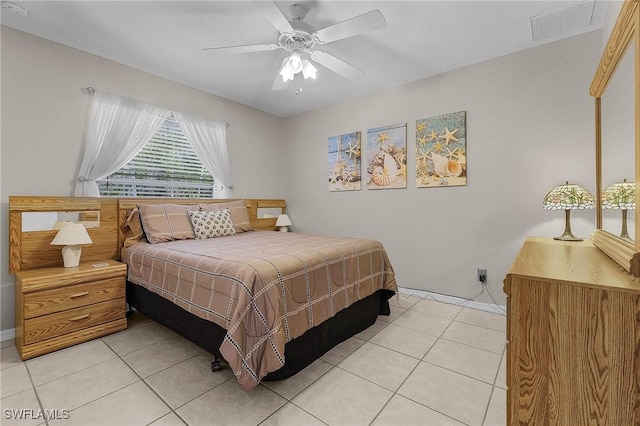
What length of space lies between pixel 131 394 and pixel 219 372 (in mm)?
480

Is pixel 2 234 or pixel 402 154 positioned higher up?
pixel 402 154

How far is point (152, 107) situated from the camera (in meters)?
3.17

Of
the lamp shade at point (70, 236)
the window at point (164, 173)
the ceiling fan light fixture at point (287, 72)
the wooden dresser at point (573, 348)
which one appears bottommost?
the wooden dresser at point (573, 348)

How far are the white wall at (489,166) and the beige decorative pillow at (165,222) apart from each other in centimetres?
208

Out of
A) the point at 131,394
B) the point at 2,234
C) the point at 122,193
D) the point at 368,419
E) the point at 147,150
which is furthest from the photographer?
the point at 147,150

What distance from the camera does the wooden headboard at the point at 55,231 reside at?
2287mm

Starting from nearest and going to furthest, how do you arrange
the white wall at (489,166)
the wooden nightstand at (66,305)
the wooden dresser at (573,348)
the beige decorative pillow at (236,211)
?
the wooden dresser at (573,348) < the wooden nightstand at (66,305) < the white wall at (489,166) < the beige decorative pillow at (236,211)

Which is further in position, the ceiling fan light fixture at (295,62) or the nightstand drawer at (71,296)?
the ceiling fan light fixture at (295,62)

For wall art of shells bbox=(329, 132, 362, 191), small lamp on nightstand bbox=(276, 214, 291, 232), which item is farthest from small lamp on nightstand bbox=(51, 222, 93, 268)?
wall art of shells bbox=(329, 132, 362, 191)

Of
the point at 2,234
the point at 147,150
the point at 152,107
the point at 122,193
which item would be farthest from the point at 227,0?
the point at 2,234

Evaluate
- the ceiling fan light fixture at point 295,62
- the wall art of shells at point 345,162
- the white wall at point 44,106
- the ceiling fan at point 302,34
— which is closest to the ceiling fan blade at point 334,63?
the ceiling fan at point 302,34

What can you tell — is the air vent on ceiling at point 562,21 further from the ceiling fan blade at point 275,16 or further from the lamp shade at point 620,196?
the ceiling fan blade at point 275,16

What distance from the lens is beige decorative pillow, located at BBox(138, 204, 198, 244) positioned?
275 cm

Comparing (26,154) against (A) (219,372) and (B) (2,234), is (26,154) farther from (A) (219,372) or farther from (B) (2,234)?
(A) (219,372)
